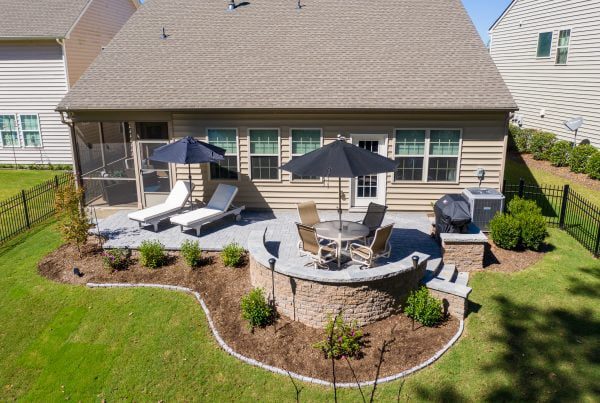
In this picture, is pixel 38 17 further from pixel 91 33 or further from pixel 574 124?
pixel 574 124

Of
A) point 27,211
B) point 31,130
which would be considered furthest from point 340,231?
point 31,130

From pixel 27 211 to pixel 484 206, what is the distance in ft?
45.5

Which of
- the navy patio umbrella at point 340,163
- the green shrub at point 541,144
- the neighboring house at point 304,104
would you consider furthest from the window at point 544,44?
the navy patio umbrella at point 340,163

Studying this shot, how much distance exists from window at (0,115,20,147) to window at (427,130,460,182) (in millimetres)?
19539

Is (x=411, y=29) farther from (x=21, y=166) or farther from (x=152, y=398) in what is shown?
(x=21, y=166)

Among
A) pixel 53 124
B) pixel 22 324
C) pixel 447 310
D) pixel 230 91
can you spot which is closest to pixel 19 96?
pixel 53 124

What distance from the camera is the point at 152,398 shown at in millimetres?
7098

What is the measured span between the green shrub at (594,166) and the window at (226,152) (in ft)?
45.8

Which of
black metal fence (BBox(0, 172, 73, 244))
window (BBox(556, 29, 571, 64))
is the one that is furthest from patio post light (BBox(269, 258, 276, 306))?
window (BBox(556, 29, 571, 64))

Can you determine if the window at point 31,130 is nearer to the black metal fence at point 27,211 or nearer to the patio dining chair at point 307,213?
the black metal fence at point 27,211

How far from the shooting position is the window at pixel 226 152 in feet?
46.0

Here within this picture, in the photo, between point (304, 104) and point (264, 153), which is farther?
point (264, 153)

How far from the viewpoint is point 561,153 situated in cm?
1950

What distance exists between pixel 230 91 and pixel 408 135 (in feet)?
18.6
